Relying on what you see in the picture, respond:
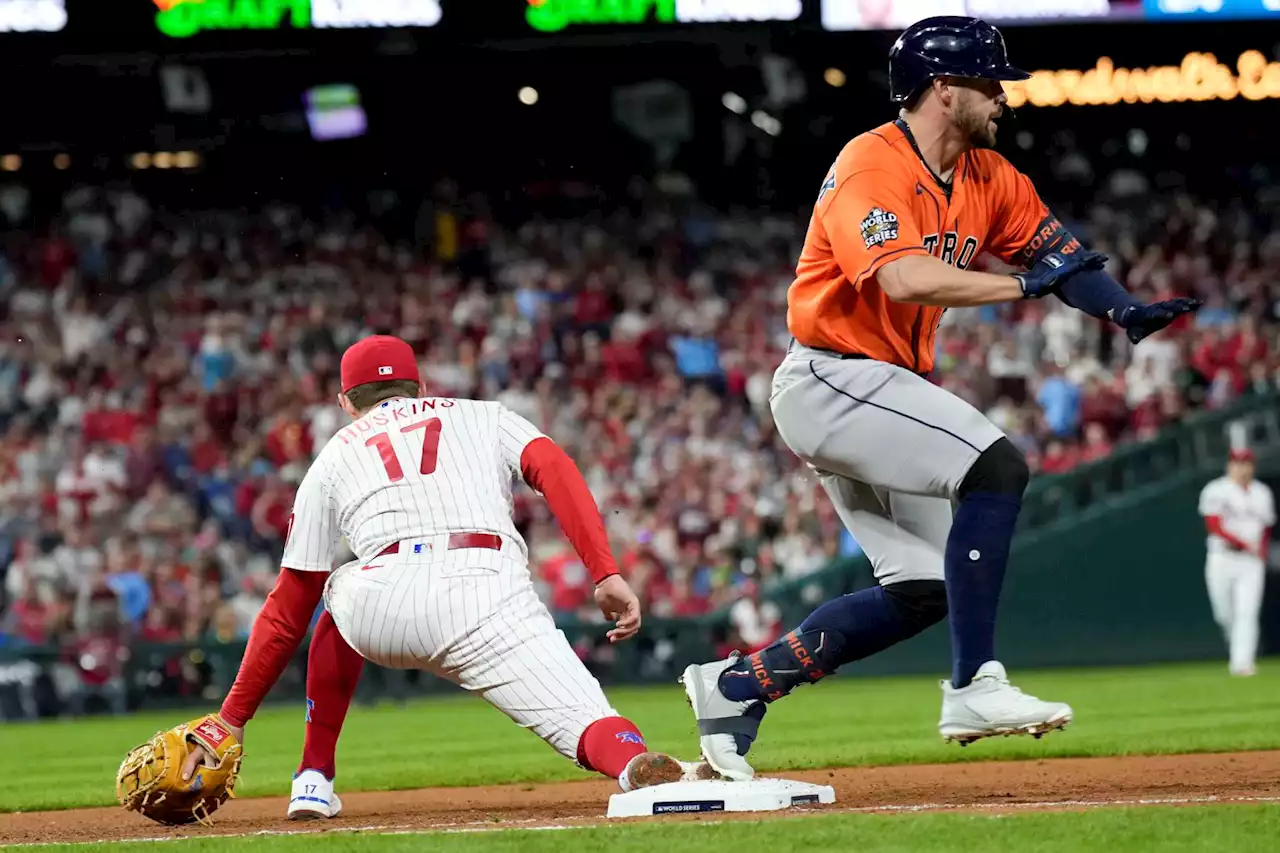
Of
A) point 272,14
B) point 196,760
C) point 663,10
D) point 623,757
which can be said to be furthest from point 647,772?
point 272,14

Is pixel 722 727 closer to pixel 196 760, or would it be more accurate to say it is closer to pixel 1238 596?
pixel 196 760

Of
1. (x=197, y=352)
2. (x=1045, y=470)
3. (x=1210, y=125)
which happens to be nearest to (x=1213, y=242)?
(x=1210, y=125)

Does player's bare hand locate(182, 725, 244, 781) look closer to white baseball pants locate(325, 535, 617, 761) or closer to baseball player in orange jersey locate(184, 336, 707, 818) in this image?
baseball player in orange jersey locate(184, 336, 707, 818)

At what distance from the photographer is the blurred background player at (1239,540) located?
13.0 meters

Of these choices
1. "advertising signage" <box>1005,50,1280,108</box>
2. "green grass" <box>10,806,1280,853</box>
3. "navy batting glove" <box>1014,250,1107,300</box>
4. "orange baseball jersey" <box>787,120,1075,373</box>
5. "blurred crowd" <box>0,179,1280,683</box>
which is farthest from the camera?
"advertising signage" <box>1005,50,1280,108</box>

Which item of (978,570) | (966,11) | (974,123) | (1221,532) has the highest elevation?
(966,11)

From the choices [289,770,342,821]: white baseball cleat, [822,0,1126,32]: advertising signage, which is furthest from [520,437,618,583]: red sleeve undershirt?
[822,0,1126,32]: advertising signage

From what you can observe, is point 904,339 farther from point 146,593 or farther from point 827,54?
point 827,54

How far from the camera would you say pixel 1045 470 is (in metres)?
15.3

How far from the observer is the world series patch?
4520mm

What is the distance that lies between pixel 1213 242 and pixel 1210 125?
1888 mm

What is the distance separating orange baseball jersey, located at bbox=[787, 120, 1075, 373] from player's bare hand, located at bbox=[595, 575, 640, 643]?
83 centimetres

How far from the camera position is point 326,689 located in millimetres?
5469

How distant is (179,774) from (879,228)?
2461mm
